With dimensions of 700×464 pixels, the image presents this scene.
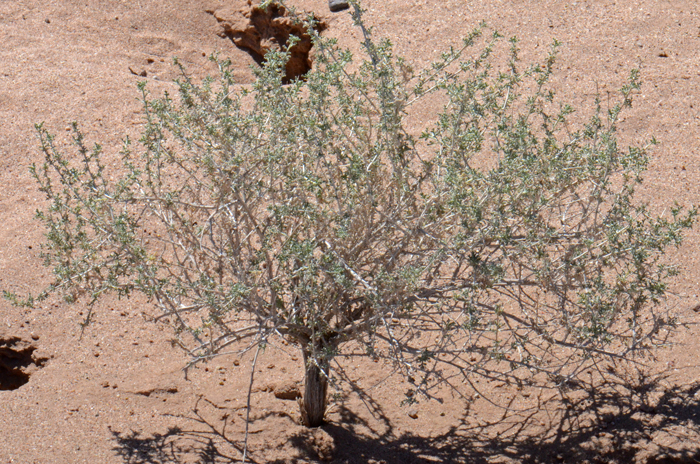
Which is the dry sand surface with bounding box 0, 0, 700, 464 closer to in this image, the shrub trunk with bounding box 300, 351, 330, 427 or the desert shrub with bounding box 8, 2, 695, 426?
the shrub trunk with bounding box 300, 351, 330, 427

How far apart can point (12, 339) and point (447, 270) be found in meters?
2.78

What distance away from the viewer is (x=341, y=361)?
493 centimetres

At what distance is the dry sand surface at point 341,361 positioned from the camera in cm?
420

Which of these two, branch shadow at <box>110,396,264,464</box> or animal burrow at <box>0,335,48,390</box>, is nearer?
branch shadow at <box>110,396,264,464</box>

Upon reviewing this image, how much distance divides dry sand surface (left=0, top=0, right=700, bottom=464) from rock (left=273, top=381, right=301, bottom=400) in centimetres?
5

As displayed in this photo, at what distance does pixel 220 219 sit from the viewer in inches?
A: 165

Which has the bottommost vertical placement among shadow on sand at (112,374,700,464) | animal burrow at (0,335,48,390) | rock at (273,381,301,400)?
shadow on sand at (112,374,700,464)

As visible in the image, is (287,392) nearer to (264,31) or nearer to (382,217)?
(382,217)

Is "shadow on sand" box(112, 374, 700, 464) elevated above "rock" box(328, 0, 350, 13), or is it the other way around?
"rock" box(328, 0, 350, 13)

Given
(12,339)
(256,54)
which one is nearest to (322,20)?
(256,54)

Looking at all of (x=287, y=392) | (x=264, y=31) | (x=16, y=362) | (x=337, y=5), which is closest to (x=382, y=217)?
(x=287, y=392)

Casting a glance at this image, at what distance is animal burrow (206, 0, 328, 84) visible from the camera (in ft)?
23.5

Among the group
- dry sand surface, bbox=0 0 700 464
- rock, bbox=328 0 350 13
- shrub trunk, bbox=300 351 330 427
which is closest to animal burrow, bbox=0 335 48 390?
dry sand surface, bbox=0 0 700 464

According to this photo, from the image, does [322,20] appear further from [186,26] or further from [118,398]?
[118,398]
